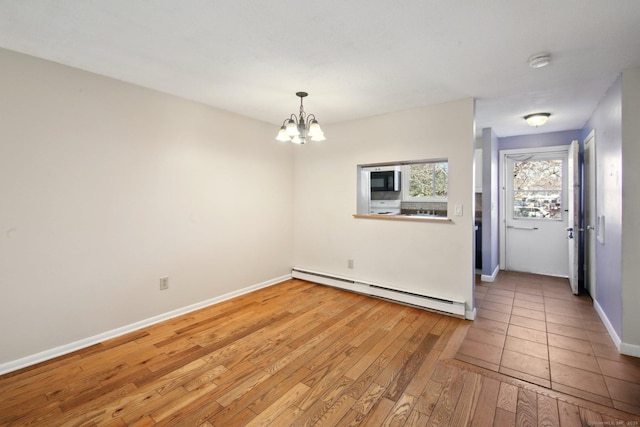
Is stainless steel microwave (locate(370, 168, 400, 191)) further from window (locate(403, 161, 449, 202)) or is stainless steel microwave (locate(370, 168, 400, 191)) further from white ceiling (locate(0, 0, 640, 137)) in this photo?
white ceiling (locate(0, 0, 640, 137))

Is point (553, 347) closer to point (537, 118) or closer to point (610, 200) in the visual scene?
point (610, 200)

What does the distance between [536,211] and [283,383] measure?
5.04 meters

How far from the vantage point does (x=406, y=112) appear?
360 centimetres

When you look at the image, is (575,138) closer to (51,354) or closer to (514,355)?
(514,355)

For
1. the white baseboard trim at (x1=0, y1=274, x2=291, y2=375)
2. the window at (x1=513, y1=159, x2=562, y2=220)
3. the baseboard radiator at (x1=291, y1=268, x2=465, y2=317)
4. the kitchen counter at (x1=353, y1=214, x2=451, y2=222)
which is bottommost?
the white baseboard trim at (x1=0, y1=274, x2=291, y2=375)

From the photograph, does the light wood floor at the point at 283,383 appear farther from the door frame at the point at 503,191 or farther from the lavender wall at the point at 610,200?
the door frame at the point at 503,191

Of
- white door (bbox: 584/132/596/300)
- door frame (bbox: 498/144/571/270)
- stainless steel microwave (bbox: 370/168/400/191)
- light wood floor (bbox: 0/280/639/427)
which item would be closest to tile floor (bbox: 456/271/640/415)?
light wood floor (bbox: 0/280/639/427)

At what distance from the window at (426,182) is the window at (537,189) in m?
1.17

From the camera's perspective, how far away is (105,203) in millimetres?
2715

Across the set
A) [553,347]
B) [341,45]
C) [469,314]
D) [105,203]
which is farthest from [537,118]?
[105,203]

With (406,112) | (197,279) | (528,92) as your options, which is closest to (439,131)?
(406,112)

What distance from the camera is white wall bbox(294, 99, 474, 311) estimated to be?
3.27 metres

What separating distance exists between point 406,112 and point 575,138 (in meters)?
3.03

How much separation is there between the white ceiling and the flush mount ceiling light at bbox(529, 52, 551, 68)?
0.16ft
